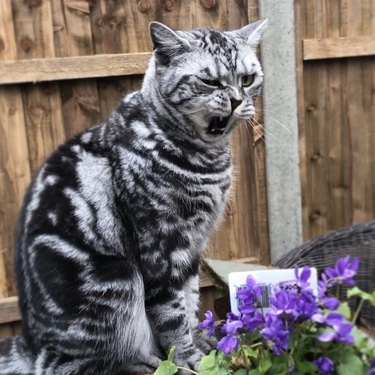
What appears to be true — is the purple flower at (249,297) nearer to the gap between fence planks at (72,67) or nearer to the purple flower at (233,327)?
the purple flower at (233,327)

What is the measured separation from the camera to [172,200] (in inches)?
56.8

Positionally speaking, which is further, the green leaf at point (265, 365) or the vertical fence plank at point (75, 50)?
the vertical fence plank at point (75, 50)

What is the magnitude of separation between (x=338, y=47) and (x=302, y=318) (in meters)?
2.04

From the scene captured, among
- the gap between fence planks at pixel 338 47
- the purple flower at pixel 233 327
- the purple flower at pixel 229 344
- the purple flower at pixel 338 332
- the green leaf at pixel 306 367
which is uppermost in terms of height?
the gap between fence planks at pixel 338 47

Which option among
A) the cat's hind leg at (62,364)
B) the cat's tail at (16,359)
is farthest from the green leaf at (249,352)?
the cat's tail at (16,359)

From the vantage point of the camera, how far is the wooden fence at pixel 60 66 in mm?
2088

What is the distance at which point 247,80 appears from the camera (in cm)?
152

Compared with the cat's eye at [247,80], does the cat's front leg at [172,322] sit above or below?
below

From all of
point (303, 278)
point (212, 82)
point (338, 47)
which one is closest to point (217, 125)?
point (212, 82)

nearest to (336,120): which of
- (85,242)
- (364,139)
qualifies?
(364,139)

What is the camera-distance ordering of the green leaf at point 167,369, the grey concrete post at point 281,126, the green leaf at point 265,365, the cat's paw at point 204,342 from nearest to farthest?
the green leaf at point 265,365
the green leaf at point 167,369
the cat's paw at point 204,342
the grey concrete post at point 281,126

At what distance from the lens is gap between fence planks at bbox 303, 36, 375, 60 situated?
2465mm

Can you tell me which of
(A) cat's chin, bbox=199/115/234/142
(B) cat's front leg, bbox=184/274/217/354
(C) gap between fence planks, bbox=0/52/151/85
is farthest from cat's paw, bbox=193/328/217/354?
(C) gap between fence planks, bbox=0/52/151/85

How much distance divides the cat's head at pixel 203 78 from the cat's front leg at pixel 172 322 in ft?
1.57
